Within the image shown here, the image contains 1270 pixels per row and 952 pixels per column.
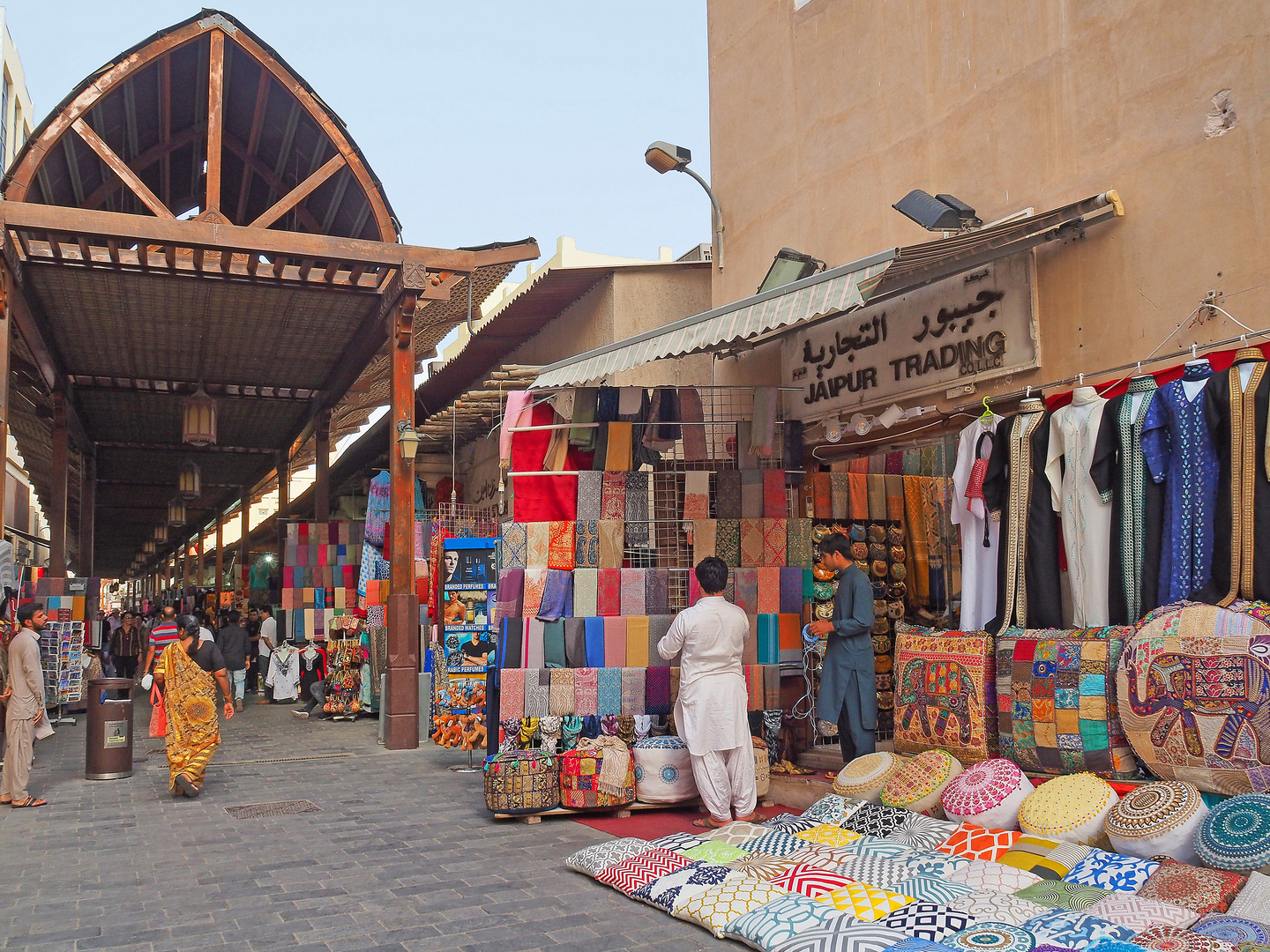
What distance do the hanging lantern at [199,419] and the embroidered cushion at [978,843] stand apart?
39.8ft

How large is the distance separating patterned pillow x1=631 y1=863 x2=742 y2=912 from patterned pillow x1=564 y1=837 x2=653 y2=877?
371 mm

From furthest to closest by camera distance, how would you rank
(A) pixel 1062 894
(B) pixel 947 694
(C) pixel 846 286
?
1. (B) pixel 947 694
2. (C) pixel 846 286
3. (A) pixel 1062 894

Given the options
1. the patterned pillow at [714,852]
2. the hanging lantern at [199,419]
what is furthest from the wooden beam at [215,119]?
the patterned pillow at [714,852]

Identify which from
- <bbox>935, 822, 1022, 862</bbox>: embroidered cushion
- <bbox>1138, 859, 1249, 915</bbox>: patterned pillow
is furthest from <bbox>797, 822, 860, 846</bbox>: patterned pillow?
<bbox>1138, 859, 1249, 915</bbox>: patterned pillow

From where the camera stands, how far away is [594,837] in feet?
21.0

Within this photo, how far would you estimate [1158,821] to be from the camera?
455cm

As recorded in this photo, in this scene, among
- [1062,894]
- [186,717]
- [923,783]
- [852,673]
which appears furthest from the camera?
[186,717]

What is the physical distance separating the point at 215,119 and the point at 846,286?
7735 mm

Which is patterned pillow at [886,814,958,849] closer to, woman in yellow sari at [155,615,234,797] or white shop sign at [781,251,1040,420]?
white shop sign at [781,251,1040,420]

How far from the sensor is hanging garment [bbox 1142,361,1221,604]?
513cm

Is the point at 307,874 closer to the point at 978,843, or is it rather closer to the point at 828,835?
the point at 828,835

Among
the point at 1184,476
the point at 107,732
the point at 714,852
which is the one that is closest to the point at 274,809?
the point at 107,732

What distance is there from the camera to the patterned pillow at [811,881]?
15.2 feet

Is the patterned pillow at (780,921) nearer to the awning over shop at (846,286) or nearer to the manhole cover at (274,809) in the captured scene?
the awning over shop at (846,286)
